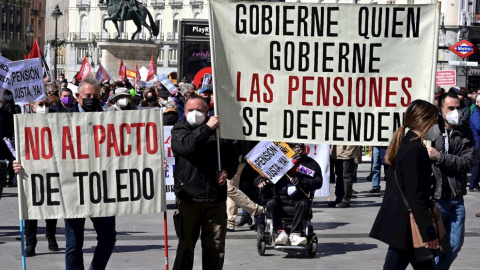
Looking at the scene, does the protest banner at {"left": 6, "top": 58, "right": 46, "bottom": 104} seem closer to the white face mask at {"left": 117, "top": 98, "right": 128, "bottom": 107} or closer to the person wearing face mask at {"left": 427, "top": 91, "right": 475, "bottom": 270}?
the white face mask at {"left": 117, "top": 98, "right": 128, "bottom": 107}

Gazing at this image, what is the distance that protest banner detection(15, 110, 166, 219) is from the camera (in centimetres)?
838

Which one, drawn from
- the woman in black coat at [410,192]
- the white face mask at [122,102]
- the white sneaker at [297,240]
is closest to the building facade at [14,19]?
the white face mask at [122,102]

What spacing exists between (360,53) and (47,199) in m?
2.48

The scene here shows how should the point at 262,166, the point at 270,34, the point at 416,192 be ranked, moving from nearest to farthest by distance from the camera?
the point at 416,192 → the point at 270,34 → the point at 262,166

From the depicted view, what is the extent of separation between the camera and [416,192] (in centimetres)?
736

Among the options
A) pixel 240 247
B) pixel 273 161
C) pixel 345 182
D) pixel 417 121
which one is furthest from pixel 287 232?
pixel 345 182

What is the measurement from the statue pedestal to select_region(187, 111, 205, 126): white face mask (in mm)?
33553

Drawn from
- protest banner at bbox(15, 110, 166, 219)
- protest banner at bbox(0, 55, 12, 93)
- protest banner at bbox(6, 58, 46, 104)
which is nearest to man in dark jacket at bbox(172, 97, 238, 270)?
protest banner at bbox(15, 110, 166, 219)

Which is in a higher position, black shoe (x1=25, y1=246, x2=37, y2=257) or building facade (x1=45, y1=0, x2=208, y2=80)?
building facade (x1=45, y1=0, x2=208, y2=80)

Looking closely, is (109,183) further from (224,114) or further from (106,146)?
(224,114)

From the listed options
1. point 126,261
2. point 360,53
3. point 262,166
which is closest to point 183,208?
point 360,53

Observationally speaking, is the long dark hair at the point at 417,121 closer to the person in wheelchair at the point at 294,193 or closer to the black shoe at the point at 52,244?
the person in wheelchair at the point at 294,193

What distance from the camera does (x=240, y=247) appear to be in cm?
1220

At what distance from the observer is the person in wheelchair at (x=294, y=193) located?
1162cm
